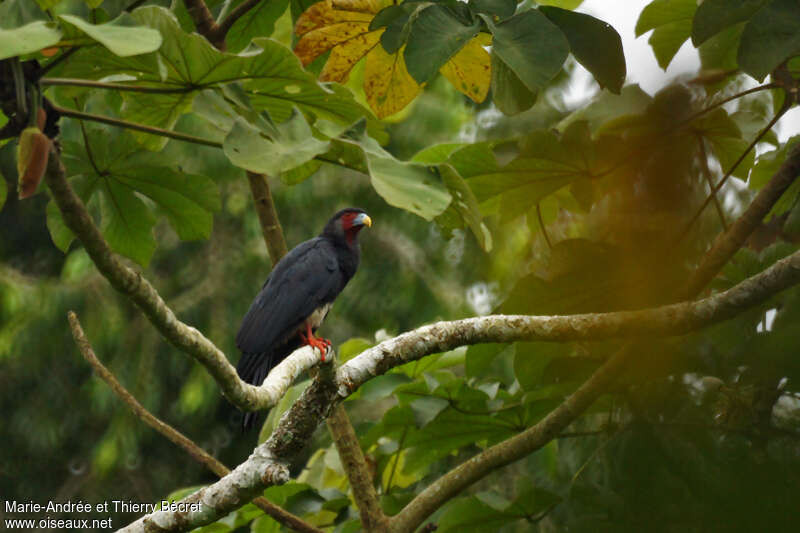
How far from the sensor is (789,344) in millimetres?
472

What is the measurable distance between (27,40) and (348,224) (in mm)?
A: 2258

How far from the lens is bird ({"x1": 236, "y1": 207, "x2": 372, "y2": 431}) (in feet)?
8.53

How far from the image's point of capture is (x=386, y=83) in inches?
72.0

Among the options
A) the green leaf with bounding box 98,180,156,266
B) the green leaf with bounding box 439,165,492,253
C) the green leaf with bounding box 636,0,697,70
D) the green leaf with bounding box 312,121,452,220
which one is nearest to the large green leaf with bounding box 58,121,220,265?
the green leaf with bounding box 98,180,156,266

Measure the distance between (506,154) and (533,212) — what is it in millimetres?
253

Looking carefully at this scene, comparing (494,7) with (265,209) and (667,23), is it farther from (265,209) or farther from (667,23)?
(265,209)

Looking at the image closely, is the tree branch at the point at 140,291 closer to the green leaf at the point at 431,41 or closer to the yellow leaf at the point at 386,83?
the green leaf at the point at 431,41

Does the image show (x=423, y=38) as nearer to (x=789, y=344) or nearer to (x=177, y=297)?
(x=789, y=344)

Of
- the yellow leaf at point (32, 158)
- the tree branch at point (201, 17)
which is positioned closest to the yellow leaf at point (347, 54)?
the tree branch at point (201, 17)

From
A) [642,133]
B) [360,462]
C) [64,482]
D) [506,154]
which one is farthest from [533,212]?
[64,482]

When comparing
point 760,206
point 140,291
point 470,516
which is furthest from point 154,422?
point 760,206

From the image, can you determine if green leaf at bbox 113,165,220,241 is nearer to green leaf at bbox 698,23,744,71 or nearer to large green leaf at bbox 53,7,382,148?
large green leaf at bbox 53,7,382,148

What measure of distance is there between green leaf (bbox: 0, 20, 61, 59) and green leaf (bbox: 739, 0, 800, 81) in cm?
99

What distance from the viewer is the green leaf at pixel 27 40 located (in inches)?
36.5
